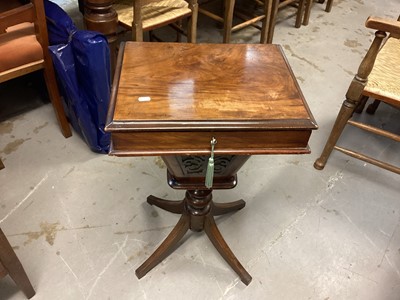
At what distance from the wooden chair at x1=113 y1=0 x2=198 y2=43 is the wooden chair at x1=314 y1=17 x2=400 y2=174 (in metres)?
0.91

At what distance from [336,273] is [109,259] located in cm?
84

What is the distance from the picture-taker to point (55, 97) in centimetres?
170

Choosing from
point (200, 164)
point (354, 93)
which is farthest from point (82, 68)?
point (354, 93)

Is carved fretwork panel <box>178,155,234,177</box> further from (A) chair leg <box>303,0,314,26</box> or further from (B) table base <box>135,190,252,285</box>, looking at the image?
(A) chair leg <box>303,0,314,26</box>

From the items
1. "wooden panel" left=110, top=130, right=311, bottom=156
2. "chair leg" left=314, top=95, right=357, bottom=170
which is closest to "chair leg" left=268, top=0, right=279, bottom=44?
"chair leg" left=314, top=95, right=357, bottom=170

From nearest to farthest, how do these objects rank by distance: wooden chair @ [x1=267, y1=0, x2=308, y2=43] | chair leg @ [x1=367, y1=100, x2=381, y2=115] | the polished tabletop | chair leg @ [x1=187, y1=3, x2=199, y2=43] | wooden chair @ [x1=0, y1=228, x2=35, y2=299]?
the polished tabletop < wooden chair @ [x1=0, y1=228, x2=35, y2=299] < chair leg @ [x1=187, y1=3, x2=199, y2=43] < chair leg @ [x1=367, y1=100, x2=381, y2=115] < wooden chair @ [x1=267, y1=0, x2=308, y2=43]

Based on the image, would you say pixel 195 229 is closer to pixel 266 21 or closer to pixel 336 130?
pixel 336 130

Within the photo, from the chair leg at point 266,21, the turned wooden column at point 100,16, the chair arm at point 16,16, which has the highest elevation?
the chair arm at point 16,16

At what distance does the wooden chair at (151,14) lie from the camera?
1.70 m

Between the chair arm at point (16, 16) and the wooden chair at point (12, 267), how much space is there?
773 mm

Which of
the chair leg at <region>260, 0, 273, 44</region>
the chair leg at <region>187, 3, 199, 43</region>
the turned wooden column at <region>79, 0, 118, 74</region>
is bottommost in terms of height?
the chair leg at <region>260, 0, 273, 44</region>

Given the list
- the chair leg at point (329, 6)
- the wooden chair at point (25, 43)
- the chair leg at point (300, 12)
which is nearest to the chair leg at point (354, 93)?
the wooden chair at point (25, 43)

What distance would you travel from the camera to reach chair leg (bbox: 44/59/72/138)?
1.59 metres

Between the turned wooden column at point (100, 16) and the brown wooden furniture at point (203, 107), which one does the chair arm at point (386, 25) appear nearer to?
the brown wooden furniture at point (203, 107)
